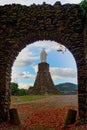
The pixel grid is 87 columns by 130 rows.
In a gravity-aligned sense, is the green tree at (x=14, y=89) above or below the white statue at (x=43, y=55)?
below

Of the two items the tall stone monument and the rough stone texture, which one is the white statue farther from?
the rough stone texture

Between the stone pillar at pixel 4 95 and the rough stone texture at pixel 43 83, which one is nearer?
the stone pillar at pixel 4 95

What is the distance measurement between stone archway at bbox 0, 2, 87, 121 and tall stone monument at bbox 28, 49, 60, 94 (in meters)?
21.0

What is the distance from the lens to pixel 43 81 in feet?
122

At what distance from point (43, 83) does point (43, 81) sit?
48cm

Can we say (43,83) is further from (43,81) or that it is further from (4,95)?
(4,95)

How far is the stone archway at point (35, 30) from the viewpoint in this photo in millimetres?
13461

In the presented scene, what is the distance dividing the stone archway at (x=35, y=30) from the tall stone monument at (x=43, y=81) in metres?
21.0

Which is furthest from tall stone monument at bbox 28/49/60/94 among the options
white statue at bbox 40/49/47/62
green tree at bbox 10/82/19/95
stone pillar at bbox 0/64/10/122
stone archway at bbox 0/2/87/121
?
stone archway at bbox 0/2/87/121

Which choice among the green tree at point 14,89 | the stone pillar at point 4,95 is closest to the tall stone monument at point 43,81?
the green tree at point 14,89

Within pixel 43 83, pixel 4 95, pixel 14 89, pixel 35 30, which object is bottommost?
pixel 4 95

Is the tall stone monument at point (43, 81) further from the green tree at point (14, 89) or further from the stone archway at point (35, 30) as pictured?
the stone archway at point (35, 30)

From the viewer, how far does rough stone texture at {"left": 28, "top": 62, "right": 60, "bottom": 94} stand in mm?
35562

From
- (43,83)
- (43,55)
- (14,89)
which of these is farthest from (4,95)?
(43,55)
